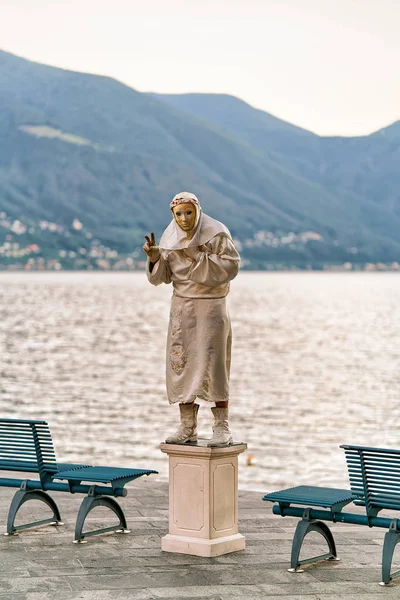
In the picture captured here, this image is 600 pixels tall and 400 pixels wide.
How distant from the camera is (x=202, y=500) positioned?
945 cm

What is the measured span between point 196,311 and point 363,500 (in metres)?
2.18

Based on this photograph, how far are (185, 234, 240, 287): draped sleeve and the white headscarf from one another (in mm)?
68

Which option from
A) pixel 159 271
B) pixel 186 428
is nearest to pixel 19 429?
pixel 186 428

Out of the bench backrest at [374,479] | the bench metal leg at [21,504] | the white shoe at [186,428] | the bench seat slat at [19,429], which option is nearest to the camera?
the bench backrest at [374,479]

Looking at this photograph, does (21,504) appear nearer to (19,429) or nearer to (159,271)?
(19,429)

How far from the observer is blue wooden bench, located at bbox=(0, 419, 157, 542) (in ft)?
32.3

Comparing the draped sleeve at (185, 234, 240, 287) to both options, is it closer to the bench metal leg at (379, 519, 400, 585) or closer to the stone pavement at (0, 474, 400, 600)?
the stone pavement at (0, 474, 400, 600)

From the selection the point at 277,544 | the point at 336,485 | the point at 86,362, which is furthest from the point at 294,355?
the point at 277,544

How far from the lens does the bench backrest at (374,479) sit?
8594mm

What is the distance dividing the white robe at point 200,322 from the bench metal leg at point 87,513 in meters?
1.21

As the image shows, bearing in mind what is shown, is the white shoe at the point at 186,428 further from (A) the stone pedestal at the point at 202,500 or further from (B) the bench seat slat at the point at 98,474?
(B) the bench seat slat at the point at 98,474

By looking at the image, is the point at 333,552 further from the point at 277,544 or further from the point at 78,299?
the point at 78,299

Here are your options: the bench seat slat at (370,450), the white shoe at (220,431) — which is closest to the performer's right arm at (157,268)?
the white shoe at (220,431)

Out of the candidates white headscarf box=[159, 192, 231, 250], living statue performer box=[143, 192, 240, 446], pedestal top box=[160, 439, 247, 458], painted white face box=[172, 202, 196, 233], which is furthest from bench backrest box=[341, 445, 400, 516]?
painted white face box=[172, 202, 196, 233]
